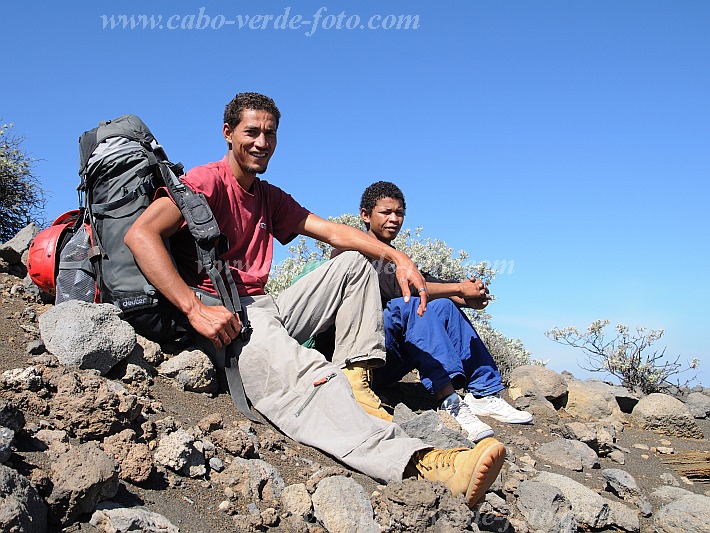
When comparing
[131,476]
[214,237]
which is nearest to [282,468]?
[131,476]

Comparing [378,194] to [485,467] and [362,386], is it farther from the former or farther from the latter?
[485,467]

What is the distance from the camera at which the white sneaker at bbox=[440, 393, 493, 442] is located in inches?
171

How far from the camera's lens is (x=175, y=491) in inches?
106

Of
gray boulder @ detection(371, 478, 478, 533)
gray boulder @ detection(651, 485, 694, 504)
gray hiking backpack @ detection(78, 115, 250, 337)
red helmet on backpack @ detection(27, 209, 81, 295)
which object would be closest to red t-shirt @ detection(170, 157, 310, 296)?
gray hiking backpack @ detection(78, 115, 250, 337)

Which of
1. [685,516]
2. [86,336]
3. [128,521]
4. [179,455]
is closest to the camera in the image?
[128,521]

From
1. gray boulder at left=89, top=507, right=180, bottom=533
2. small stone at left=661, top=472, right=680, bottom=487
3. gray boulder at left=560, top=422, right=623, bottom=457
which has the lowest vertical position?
gray boulder at left=89, top=507, right=180, bottom=533

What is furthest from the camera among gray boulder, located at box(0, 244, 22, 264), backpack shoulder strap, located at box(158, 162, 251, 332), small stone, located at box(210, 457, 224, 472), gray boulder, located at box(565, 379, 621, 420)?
gray boulder, located at box(565, 379, 621, 420)

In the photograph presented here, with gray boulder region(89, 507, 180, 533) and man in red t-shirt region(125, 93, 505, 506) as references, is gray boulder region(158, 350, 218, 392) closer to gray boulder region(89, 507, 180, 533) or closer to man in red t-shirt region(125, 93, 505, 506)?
man in red t-shirt region(125, 93, 505, 506)

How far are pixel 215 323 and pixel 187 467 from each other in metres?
0.85

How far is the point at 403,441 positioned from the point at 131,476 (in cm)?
120

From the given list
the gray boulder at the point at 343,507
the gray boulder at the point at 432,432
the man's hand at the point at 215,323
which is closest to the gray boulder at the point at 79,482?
the gray boulder at the point at 343,507

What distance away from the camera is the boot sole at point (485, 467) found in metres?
2.85

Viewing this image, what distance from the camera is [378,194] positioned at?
17.5ft

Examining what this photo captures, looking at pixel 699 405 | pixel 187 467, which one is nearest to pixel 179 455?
pixel 187 467
